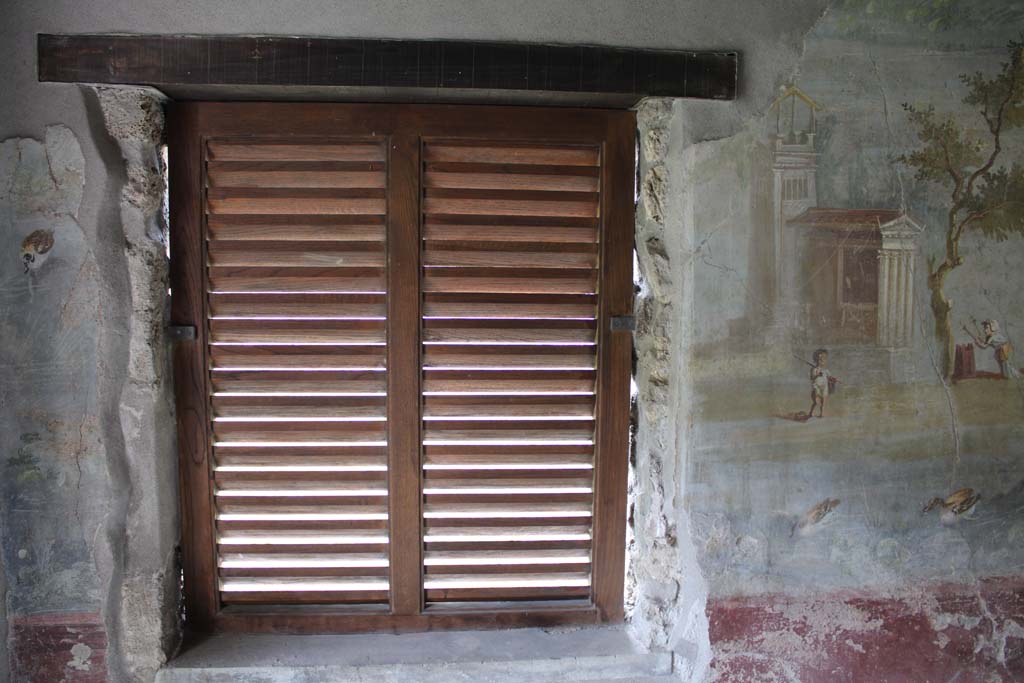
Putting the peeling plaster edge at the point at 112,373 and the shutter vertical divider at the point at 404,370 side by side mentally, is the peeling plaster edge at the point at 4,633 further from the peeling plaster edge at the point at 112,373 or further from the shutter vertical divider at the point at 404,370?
the shutter vertical divider at the point at 404,370

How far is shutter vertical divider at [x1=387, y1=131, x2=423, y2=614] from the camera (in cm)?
220

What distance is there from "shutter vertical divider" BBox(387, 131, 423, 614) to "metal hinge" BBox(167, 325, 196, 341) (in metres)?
0.60

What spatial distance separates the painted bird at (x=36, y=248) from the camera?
2.02m

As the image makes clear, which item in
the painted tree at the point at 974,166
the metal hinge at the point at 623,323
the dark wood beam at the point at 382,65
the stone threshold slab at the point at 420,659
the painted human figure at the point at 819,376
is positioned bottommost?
the stone threshold slab at the point at 420,659

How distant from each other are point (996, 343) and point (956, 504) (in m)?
0.51

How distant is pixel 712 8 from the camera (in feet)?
6.79

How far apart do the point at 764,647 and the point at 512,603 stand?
31.2 inches

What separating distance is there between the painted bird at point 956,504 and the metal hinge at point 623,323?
106cm

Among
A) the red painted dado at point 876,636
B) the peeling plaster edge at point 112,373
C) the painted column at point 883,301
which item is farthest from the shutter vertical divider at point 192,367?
the painted column at point 883,301

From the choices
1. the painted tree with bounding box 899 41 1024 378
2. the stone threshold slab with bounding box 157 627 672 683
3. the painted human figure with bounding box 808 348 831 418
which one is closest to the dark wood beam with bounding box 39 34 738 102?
the painted tree with bounding box 899 41 1024 378

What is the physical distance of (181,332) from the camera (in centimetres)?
218

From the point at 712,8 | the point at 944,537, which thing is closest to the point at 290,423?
the point at 712,8

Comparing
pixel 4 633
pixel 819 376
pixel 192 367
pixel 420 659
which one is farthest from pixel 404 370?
pixel 4 633

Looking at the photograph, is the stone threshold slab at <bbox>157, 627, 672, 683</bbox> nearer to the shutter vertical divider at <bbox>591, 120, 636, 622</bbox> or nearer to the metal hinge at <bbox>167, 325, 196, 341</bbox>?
the shutter vertical divider at <bbox>591, 120, 636, 622</bbox>
